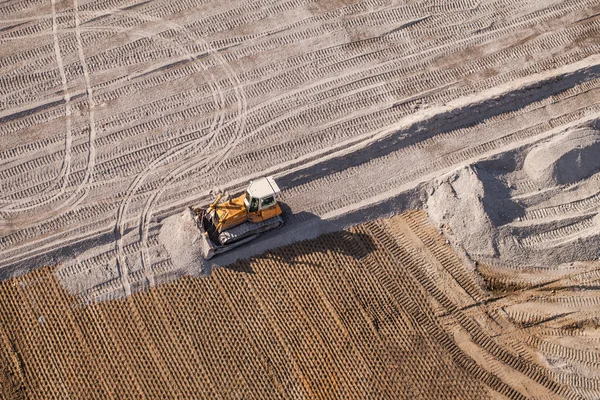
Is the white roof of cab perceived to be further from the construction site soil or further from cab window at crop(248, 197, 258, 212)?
the construction site soil

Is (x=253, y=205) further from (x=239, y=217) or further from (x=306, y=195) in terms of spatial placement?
(x=306, y=195)

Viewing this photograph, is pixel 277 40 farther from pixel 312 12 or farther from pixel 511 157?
pixel 511 157

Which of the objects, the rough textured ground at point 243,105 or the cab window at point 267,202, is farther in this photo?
the rough textured ground at point 243,105

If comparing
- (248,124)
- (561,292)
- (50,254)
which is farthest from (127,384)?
(561,292)

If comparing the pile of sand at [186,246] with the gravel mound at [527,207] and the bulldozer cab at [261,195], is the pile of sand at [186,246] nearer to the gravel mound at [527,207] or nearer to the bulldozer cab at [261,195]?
the bulldozer cab at [261,195]

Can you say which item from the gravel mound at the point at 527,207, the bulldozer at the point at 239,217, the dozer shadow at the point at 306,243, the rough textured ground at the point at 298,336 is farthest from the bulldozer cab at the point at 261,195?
the gravel mound at the point at 527,207

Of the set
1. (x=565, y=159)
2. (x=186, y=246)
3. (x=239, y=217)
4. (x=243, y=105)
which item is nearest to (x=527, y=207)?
(x=565, y=159)
